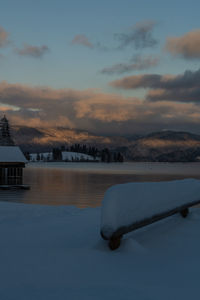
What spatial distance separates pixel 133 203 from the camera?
5270 mm

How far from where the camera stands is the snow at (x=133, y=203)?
4.89 m

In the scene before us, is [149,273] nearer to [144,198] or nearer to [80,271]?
[80,271]

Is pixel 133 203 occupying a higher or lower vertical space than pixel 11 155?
lower

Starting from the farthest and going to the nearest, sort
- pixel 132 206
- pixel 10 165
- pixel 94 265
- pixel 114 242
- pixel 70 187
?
1. pixel 70 187
2. pixel 10 165
3. pixel 114 242
4. pixel 132 206
5. pixel 94 265

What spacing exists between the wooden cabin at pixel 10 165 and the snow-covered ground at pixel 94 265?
2858 cm

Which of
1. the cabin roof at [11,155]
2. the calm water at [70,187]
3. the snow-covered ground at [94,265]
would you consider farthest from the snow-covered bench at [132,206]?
the cabin roof at [11,155]

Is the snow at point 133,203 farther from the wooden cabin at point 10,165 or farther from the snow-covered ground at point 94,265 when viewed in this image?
the wooden cabin at point 10,165

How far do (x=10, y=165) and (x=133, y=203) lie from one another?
31988mm

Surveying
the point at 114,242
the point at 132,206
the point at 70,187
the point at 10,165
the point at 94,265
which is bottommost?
the point at 70,187

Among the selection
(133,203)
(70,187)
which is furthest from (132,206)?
(70,187)

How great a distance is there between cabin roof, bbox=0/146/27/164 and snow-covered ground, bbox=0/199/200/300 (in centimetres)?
2826

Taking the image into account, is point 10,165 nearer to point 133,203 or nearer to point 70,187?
point 70,187

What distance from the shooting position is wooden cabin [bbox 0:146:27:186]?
3466 cm

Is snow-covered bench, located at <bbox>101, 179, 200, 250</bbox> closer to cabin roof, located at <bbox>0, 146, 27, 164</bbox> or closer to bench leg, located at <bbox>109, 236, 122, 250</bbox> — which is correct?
bench leg, located at <bbox>109, 236, 122, 250</bbox>
